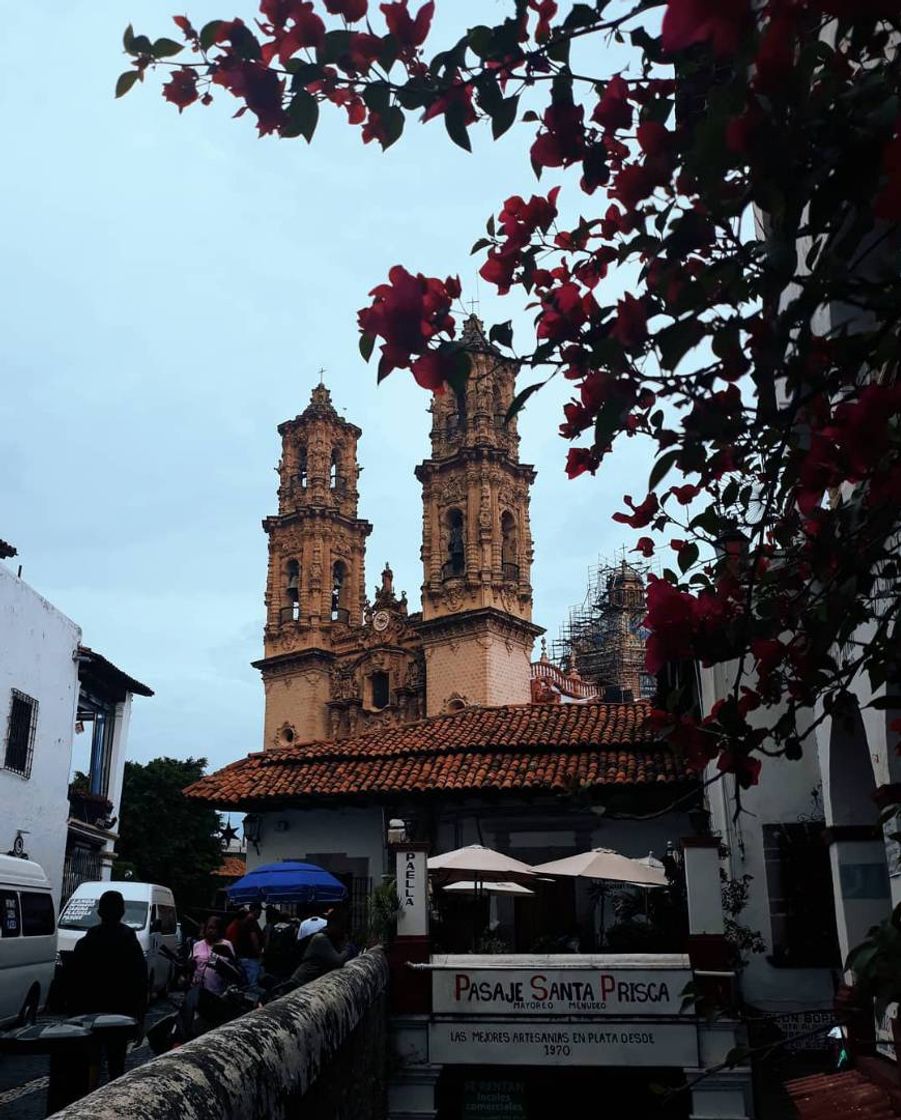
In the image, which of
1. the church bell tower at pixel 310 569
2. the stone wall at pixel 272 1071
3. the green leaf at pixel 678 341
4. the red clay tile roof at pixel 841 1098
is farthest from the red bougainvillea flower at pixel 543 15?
the church bell tower at pixel 310 569

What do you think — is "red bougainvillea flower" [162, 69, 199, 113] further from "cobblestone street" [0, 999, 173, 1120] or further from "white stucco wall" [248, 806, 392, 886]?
"white stucco wall" [248, 806, 392, 886]

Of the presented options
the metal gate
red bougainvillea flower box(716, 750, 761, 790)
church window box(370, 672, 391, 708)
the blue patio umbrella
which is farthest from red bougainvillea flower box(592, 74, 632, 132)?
church window box(370, 672, 391, 708)

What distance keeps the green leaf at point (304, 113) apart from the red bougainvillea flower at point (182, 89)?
0.44 metres

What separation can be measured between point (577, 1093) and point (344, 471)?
153 ft

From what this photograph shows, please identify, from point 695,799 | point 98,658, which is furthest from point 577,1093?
point 98,658

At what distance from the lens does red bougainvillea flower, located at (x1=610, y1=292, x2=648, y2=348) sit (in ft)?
8.73

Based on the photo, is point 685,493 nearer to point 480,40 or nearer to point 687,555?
point 687,555

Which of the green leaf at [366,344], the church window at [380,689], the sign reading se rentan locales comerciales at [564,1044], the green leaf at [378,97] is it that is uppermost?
the church window at [380,689]

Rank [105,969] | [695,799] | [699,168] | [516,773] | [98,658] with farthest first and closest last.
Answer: [98,658], [516,773], [695,799], [105,969], [699,168]

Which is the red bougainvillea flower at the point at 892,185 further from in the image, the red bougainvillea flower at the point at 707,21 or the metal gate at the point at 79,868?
the metal gate at the point at 79,868

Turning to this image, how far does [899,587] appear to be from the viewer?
299 cm

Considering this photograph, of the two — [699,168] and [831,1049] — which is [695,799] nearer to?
[831,1049]

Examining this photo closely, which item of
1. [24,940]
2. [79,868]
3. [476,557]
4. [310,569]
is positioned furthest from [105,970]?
[310,569]

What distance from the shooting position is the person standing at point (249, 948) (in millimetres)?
11666
